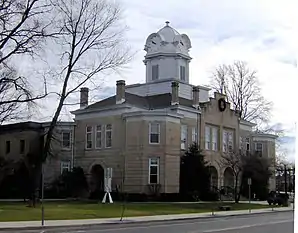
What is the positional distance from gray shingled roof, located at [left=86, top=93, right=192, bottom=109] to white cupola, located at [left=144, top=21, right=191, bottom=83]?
3.79m

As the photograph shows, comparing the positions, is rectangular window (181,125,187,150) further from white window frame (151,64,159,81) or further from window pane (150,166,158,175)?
white window frame (151,64,159,81)

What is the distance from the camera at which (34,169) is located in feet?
170

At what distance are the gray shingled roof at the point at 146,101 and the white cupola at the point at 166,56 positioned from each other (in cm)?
379

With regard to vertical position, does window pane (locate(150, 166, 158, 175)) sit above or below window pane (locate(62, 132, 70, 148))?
below

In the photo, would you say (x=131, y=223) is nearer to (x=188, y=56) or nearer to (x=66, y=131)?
(x=66, y=131)

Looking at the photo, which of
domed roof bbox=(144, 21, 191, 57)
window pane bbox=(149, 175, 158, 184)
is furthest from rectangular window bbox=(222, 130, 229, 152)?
window pane bbox=(149, 175, 158, 184)

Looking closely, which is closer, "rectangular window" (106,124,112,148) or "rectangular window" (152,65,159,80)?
"rectangular window" (106,124,112,148)

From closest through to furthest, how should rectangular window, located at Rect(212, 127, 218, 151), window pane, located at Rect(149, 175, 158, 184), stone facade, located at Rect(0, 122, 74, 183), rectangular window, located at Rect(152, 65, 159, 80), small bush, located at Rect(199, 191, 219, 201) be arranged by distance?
window pane, located at Rect(149, 175, 158, 184), small bush, located at Rect(199, 191, 219, 201), stone facade, located at Rect(0, 122, 74, 183), rectangular window, located at Rect(212, 127, 218, 151), rectangular window, located at Rect(152, 65, 159, 80)

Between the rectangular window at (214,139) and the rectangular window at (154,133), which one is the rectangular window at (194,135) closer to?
the rectangular window at (214,139)

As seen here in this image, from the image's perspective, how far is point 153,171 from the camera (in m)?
47.6

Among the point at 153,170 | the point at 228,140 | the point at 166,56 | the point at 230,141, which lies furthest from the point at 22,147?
the point at 230,141

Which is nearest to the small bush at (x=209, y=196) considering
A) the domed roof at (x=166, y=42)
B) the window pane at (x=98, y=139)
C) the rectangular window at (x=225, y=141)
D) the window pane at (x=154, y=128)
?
the window pane at (x=154, y=128)

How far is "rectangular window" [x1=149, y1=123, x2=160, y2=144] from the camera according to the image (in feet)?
157

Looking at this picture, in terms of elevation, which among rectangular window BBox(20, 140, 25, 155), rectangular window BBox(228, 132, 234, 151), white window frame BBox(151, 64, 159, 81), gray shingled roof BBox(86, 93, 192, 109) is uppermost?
white window frame BBox(151, 64, 159, 81)
